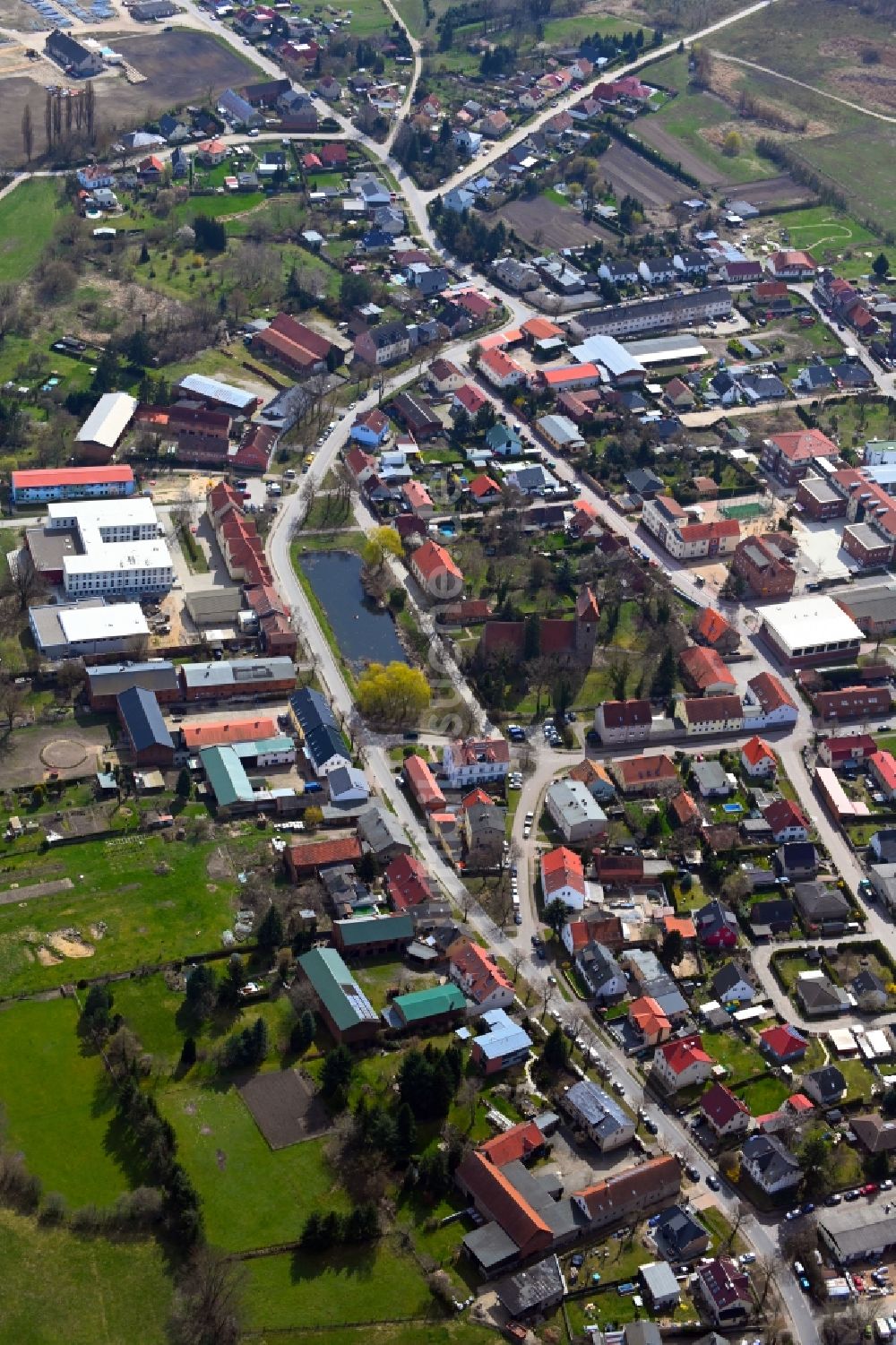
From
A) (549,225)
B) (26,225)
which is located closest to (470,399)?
(549,225)

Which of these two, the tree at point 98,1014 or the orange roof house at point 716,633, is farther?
the orange roof house at point 716,633

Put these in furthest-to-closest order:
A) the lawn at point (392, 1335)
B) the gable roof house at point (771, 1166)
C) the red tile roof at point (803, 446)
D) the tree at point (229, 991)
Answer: the red tile roof at point (803, 446) < the tree at point (229, 991) < the gable roof house at point (771, 1166) < the lawn at point (392, 1335)

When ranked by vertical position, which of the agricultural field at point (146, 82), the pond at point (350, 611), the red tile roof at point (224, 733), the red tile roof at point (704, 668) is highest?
the agricultural field at point (146, 82)

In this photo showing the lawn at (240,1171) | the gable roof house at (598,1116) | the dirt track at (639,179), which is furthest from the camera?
the dirt track at (639,179)

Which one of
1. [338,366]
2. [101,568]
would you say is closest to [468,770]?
[101,568]

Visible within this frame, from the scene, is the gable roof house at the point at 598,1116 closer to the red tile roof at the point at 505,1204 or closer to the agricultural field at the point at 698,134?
the red tile roof at the point at 505,1204

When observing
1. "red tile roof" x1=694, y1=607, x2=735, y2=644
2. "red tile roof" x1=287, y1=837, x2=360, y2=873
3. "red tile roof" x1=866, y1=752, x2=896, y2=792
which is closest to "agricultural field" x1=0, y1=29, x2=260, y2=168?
"red tile roof" x1=694, y1=607, x2=735, y2=644

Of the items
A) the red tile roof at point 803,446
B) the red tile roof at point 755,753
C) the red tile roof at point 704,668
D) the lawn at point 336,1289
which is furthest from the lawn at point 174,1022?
the red tile roof at point 803,446

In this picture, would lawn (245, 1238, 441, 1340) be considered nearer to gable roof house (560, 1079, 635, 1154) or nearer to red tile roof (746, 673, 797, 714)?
gable roof house (560, 1079, 635, 1154)
